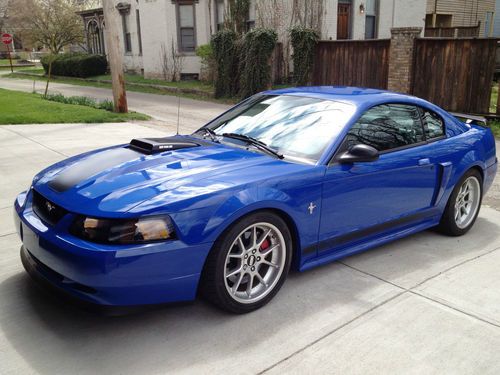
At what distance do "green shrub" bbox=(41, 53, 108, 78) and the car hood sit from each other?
27.2 metres

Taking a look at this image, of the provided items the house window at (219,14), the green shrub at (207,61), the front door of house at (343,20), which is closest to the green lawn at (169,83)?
the green shrub at (207,61)

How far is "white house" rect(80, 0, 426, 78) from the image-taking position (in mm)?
19875

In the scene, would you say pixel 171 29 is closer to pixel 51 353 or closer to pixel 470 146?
pixel 470 146

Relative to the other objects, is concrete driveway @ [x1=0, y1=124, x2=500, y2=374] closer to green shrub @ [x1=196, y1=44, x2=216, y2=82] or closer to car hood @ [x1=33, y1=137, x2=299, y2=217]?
car hood @ [x1=33, y1=137, x2=299, y2=217]

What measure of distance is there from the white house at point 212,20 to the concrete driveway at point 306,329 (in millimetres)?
17188

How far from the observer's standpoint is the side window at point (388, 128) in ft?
13.1

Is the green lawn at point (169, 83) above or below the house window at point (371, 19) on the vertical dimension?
below

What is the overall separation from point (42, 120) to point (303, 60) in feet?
28.5

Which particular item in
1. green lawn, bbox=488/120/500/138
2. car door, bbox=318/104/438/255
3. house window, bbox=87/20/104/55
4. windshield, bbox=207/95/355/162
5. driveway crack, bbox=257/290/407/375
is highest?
house window, bbox=87/20/104/55

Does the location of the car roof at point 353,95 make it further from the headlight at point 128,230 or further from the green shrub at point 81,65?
the green shrub at point 81,65

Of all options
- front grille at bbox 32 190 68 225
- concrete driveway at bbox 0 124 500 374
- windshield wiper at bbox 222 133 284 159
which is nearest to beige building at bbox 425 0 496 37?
windshield wiper at bbox 222 133 284 159

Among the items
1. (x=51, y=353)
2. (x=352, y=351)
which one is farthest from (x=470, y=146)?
(x=51, y=353)

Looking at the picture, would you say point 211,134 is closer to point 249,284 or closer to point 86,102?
point 249,284

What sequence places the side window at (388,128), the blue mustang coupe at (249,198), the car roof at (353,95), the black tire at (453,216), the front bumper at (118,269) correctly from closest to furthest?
1. the front bumper at (118,269)
2. the blue mustang coupe at (249,198)
3. the side window at (388,128)
4. the car roof at (353,95)
5. the black tire at (453,216)
